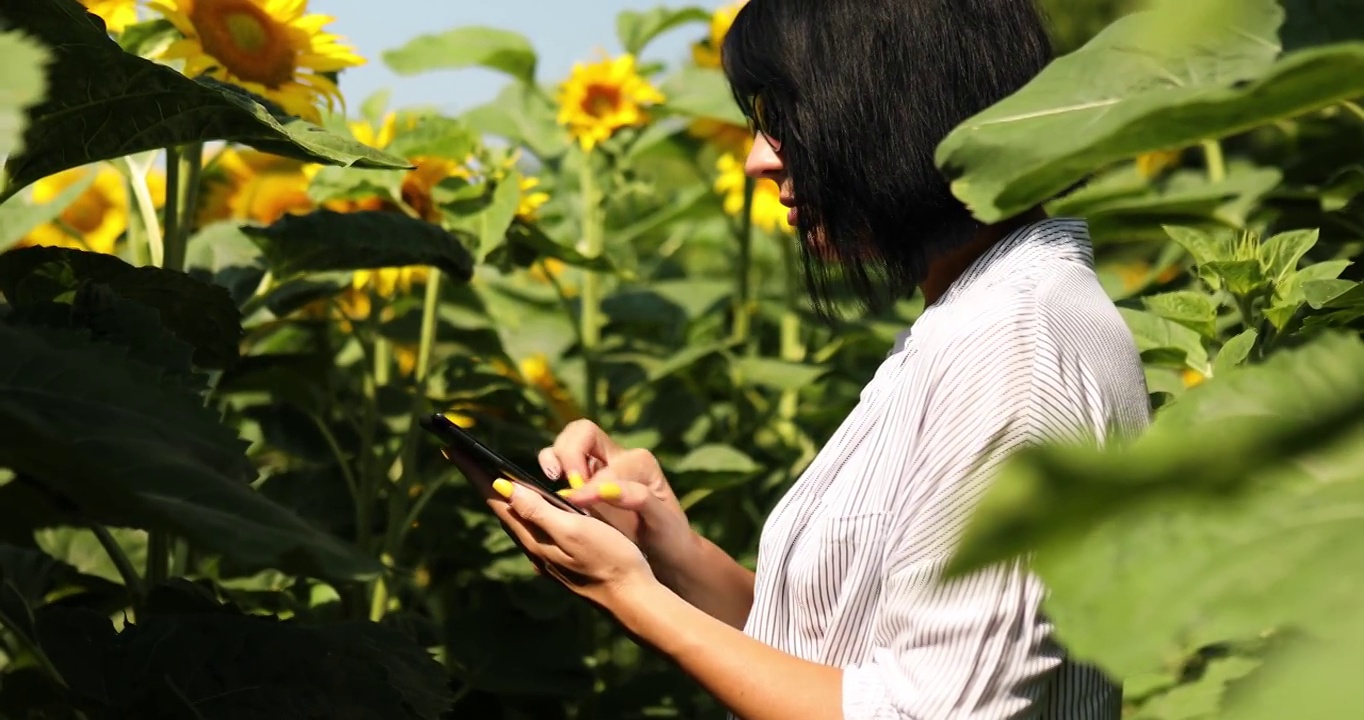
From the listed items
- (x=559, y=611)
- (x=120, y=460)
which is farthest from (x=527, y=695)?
(x=120, y=460)

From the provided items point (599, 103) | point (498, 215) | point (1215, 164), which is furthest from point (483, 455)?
point (1215, 164)

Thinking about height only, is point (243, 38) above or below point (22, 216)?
above

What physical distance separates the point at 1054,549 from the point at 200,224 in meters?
2.15

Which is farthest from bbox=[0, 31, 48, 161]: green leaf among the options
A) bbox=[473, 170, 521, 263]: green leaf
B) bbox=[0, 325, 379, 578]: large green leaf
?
bbox=[473, 170, 521, 263]: green leaf

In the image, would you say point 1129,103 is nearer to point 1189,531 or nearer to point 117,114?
point 1189,531

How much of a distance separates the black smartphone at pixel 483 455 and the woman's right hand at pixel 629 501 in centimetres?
7

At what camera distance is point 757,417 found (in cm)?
253

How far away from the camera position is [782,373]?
224 cm

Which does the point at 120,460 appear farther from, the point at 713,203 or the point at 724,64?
the point at 713,203

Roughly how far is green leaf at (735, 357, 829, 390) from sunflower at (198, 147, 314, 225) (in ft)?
2.16

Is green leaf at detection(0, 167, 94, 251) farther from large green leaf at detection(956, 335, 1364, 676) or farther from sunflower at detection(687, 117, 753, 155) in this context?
large green leaf at detection(956, 335, 1364, 676)

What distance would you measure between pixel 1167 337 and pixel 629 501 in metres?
0.53

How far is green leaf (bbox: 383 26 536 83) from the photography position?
2449mm

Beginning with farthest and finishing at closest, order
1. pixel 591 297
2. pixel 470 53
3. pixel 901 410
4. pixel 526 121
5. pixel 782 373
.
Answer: pixel 526 121
pixel 470 53
pixel 591 297
pixel 782 373
pixel 901 410
